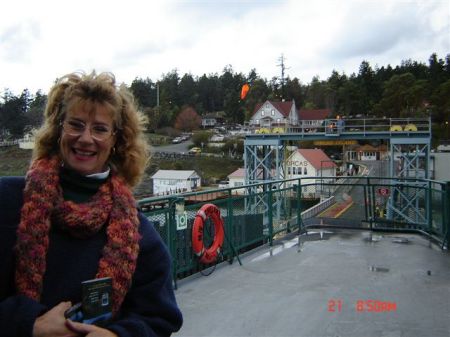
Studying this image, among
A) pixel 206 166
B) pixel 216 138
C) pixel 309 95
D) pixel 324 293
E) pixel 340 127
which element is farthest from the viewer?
pixel 309 95

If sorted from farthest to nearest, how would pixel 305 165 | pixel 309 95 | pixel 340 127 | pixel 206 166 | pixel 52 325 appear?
pixel 309 95 → pixel 206 166 → pixel 305 165 → pixel 340 127 → pixel 52 325

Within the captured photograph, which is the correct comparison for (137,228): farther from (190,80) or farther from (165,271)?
(190,80)

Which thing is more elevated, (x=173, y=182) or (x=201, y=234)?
(x=201, y=234)

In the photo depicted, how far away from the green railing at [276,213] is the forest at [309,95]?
113ft

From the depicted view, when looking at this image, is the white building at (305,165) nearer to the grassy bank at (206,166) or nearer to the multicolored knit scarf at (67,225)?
the grassy bank at (206,166)

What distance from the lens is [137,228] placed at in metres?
1.65

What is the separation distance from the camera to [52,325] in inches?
54.6

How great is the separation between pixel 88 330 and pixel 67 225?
343mm
